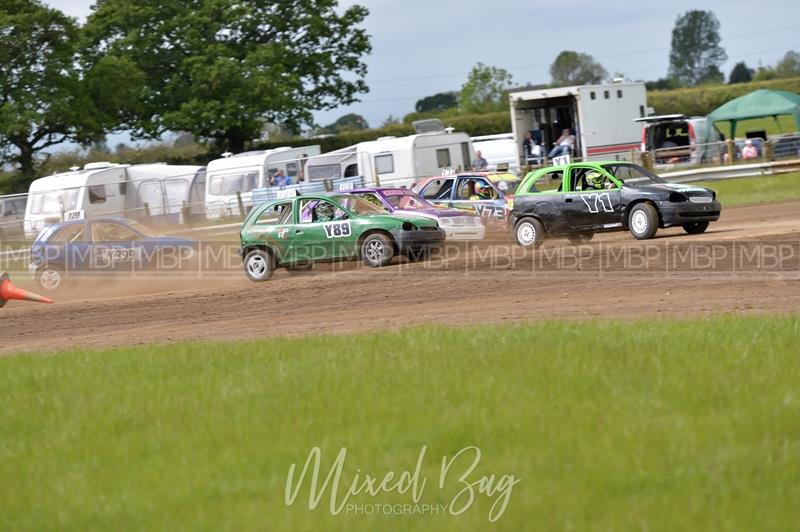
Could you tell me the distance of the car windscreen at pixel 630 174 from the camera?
18.2 metres

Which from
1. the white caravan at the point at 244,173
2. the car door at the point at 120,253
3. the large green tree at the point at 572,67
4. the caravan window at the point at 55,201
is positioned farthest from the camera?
the large green tree at the point at 572,67

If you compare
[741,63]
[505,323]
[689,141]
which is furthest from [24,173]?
[741,63]

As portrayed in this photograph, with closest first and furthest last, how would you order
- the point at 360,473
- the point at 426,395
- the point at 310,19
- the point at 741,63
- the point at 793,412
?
the point at 360,473, the point at 793,412, the point at 426,395, the point at 310,19, the point at 741,63

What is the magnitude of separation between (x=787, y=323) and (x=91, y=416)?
5894mm

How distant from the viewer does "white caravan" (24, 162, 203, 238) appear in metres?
33.1

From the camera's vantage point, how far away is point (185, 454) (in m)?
6.66

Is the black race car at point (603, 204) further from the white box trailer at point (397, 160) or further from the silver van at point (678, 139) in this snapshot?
the silver van at point (678, 139)

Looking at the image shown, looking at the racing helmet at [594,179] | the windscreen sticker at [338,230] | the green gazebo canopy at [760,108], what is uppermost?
the green gazebo canopy at [760,108]

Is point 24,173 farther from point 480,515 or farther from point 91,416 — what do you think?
point 480,515

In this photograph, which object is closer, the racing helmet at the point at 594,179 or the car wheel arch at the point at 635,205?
the car wheel arch at the point at 635,205

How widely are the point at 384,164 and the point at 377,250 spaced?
46.6 feet

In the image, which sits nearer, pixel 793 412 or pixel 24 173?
pixel 793 412

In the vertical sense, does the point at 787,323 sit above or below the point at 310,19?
below

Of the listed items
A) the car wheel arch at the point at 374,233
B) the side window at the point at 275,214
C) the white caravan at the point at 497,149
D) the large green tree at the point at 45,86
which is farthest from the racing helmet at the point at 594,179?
the large green tree at the point at 45,86
